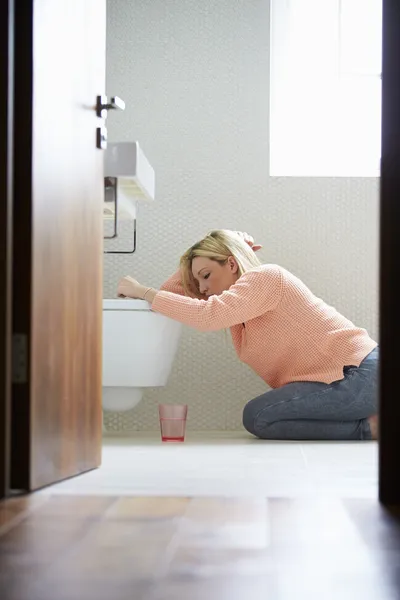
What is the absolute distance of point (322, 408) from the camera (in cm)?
318

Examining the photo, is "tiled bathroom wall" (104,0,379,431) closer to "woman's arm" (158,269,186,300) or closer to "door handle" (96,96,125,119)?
"woman's arm" (158,269,186,300)

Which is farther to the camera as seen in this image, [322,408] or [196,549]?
[322,408]

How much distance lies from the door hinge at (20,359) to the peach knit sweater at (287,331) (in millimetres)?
1488

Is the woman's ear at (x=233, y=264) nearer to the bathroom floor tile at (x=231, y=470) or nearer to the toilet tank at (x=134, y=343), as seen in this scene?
the toilet tank at (x=134, y=343)

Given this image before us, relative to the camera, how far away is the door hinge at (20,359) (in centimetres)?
163

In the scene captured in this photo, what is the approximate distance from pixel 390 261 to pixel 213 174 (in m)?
2.31

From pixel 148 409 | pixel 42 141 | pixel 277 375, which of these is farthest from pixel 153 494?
pixel 148 409

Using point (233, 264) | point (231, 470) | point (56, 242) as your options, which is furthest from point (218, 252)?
point (56, 242)

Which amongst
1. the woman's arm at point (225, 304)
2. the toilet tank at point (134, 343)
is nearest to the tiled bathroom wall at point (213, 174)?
the toilet tank at point (134, 343)

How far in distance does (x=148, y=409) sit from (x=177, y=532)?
2.50 meters

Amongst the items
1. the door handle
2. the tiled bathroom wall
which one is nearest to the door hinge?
the door handle

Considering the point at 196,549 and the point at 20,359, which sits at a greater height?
the point at 20,359

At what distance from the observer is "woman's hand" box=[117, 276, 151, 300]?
10.4 ft

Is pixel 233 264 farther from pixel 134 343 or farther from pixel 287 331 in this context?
pixel 134 343
